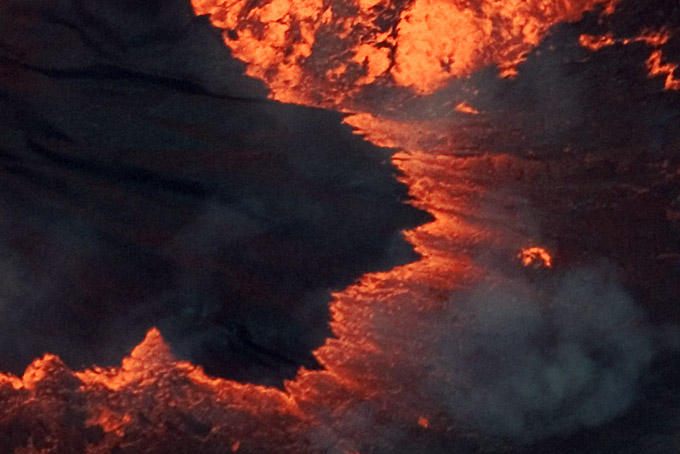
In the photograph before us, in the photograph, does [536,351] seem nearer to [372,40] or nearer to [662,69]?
[662,69]

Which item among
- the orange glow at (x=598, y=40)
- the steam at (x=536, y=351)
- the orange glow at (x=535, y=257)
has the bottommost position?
the steam at (x=536, y=351)

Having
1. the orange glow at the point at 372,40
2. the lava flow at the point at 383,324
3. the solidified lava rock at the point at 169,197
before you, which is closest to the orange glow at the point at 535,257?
the lava flow at the point at 383,324

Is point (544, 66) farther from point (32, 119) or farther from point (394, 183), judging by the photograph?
point (32, 119)

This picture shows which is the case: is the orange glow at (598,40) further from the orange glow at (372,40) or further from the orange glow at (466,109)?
the orange glow at (466,109)

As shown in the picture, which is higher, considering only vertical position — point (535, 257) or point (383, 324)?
point (535, 257)

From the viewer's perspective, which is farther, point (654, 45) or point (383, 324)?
point (383, 324)

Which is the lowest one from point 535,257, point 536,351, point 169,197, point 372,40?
point 536,351

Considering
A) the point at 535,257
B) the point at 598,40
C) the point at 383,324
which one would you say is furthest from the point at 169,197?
the point at 598,40

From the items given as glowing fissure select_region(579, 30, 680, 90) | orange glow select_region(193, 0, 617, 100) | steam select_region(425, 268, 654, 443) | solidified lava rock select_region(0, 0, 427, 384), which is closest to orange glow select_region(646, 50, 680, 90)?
glowing fissure select_region(579, 30, 680, 90)
